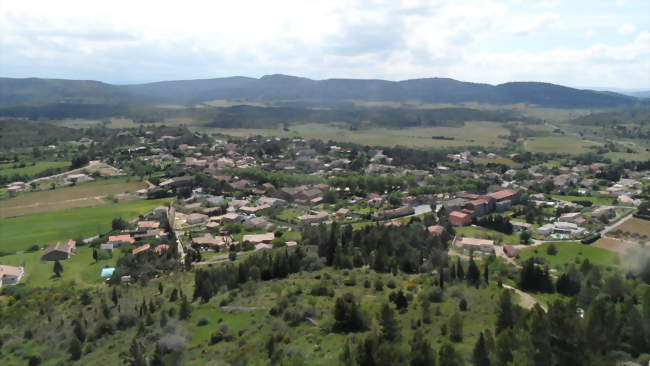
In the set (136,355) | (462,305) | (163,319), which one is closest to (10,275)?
(163,319)

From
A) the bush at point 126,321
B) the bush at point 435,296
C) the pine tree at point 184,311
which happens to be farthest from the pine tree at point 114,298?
the bush at point 435,296

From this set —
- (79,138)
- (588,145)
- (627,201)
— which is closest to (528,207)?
(627,201)

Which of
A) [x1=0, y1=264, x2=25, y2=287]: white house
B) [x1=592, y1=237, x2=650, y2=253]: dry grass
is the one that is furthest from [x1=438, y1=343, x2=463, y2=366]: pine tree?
[x1=0, y1=264, x2=25, y2=287]: white house

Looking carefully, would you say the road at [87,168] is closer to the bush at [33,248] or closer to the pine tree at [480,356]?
the bush at [33,248]

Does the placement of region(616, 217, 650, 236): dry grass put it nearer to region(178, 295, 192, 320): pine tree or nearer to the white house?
region(178, 295, 192, 320): pine tree

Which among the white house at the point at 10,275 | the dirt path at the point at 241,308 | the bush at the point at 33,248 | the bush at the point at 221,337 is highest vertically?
the bush at the point at 221,337

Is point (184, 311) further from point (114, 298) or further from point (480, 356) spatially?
point (480, 356)
